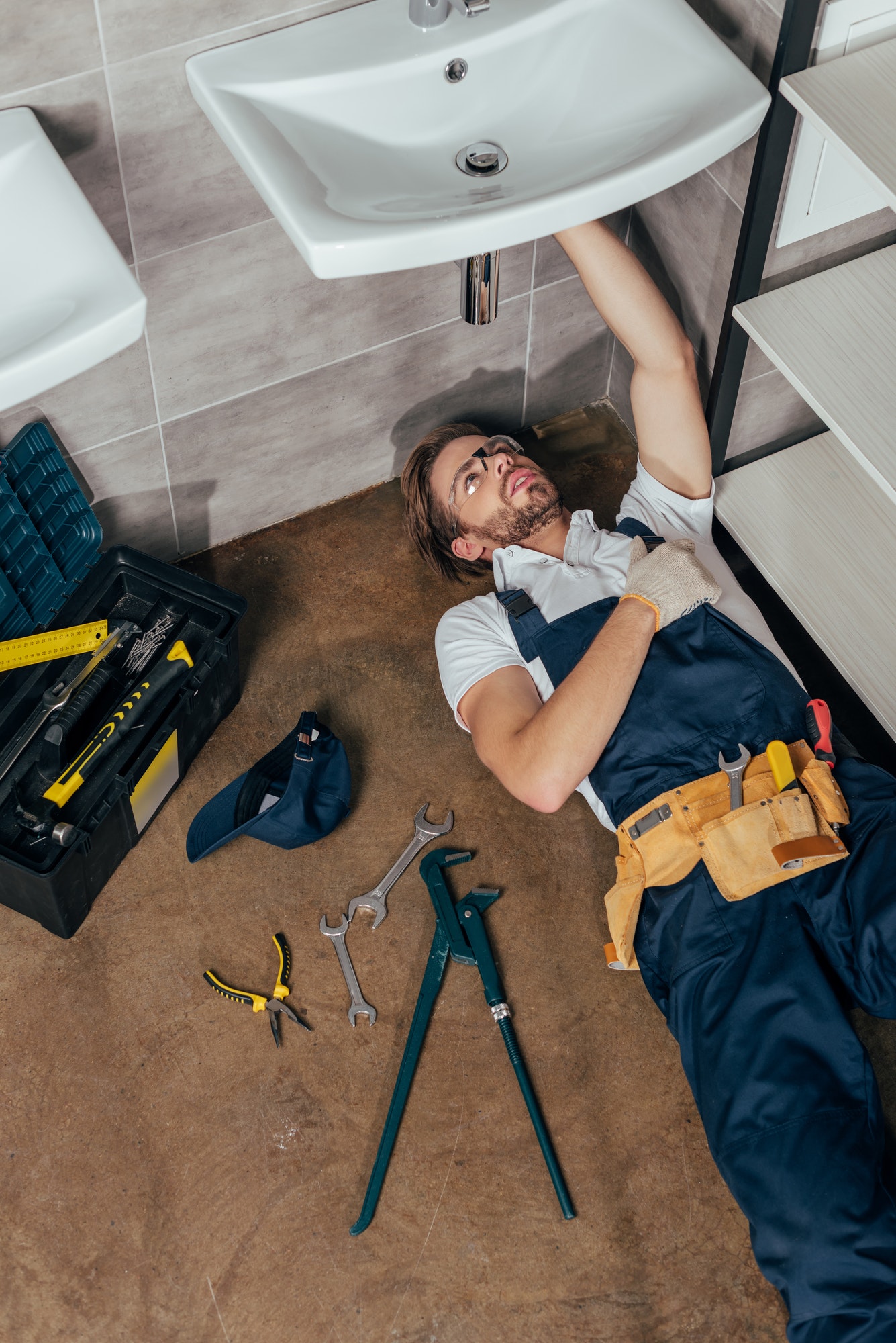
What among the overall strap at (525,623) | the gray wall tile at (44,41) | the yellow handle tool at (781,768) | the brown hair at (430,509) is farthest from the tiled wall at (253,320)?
the yellow handle tool at (781,768)

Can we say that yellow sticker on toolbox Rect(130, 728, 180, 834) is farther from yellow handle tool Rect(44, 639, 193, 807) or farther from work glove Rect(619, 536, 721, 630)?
work glove Rect(619, 536, 721, 630)

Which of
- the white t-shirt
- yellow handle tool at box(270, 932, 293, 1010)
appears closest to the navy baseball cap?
yellow handle tool at box(270, 932, 293, 1010)

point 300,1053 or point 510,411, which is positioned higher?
point 510,411

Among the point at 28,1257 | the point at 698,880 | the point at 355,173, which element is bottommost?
the point at 28,1257

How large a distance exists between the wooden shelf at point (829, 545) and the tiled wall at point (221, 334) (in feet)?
1.90

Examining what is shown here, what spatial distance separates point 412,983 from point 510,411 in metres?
1.31

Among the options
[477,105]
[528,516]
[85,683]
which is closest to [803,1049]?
[528,516]

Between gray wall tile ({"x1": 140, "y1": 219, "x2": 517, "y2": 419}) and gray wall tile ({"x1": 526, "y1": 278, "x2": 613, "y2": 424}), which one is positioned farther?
gray wall tile ({"x1": 526, "y1": 278, "x2": 613, "y2": 424})

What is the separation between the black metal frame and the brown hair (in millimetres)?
471

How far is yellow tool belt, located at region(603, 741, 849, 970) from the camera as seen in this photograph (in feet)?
5.92

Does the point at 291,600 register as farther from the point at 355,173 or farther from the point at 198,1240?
the point at 198,1240

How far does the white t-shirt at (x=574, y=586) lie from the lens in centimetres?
206

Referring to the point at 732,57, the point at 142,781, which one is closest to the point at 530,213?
the point at 732,57

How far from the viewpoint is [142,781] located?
6.96 feet
